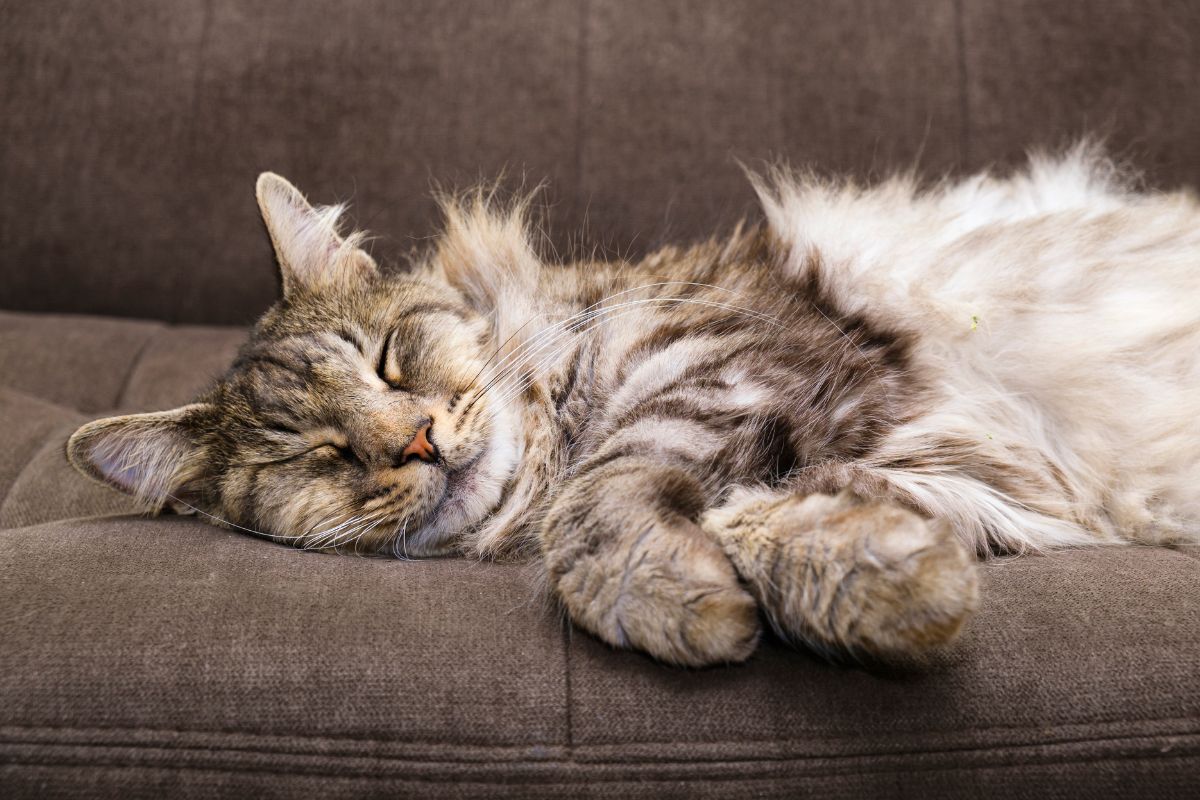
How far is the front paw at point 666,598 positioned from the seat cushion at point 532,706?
1.6 inches

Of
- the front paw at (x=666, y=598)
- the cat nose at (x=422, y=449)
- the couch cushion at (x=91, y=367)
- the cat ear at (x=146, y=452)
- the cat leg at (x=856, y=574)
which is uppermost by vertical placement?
the cat leg at (x=856, y=574)

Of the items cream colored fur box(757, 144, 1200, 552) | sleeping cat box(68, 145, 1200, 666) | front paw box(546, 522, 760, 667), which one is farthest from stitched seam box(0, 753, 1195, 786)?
cream colored fur box(757, 144, 1200, 552)

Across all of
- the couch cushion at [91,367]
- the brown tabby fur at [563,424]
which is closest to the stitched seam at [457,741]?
the brown tabby fur at [563,424]

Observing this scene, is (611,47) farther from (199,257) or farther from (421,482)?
(421,482)

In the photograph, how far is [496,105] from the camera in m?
2.42

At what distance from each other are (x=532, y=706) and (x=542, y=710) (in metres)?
0.01

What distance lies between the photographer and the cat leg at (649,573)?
2.94ft

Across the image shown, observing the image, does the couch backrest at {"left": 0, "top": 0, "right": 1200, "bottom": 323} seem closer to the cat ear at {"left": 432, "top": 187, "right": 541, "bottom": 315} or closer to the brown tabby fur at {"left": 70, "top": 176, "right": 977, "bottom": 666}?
the cat ear at {"left": 432, "top": 187, "right": 541, "bottom": 315}

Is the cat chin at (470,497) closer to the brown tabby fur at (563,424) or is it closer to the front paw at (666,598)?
the brown tabby fur at (563,424)

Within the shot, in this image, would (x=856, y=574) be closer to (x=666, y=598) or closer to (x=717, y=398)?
(x=666, y=598)

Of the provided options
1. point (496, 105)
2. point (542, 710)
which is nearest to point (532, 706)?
point (542, 710)

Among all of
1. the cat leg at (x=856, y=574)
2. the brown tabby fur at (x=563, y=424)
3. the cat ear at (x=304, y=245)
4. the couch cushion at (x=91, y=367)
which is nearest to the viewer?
the cat leg at (x=856, y=574)

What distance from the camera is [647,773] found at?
87 centimetres

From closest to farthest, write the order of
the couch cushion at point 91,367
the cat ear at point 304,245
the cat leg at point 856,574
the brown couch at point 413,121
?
the cat leg at point 856,574, the cat ear at point 304,245, the couch cushion at point 91,367, the brown couch at point 413,121
